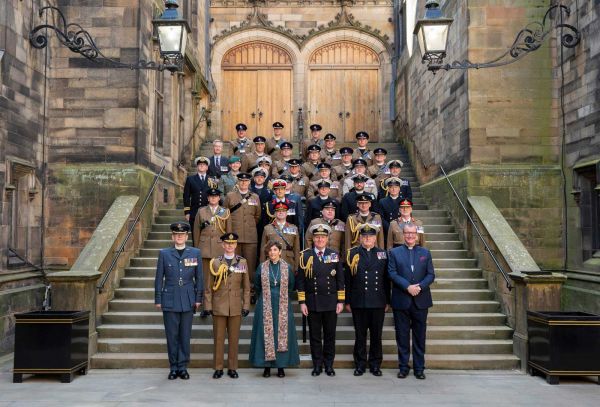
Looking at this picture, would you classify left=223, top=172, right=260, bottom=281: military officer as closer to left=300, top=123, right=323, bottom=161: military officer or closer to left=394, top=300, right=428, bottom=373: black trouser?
left=394, top=300, right=428, bottom=373: black trouser

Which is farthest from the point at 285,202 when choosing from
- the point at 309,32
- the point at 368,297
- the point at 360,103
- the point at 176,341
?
the point at 309,32

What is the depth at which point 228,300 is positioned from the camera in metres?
7.54

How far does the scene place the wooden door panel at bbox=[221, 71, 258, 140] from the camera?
18.4 m

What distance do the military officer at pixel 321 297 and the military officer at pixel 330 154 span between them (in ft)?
14.4

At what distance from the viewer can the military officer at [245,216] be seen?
9.10m

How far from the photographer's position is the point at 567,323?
7191mm

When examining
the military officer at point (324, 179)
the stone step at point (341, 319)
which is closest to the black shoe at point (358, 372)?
the stone step at point (341, 319)

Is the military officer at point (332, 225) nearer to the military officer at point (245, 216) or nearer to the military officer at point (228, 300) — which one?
the military officer at point (245, 216)

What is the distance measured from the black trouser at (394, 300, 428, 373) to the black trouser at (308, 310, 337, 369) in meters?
0.85

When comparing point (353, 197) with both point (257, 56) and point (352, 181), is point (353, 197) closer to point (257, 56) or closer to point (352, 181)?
point (352, 181)

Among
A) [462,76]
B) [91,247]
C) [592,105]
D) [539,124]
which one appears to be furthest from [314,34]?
[91,247]

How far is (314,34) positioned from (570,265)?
11.0 m

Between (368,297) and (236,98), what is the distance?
1215 cm

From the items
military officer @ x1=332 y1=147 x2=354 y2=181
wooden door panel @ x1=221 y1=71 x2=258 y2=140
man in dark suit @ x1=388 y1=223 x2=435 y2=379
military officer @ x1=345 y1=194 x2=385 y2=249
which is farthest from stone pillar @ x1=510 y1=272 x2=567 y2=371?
wooden door panel @ x1=221 y1=71 x2=258 y2=140
